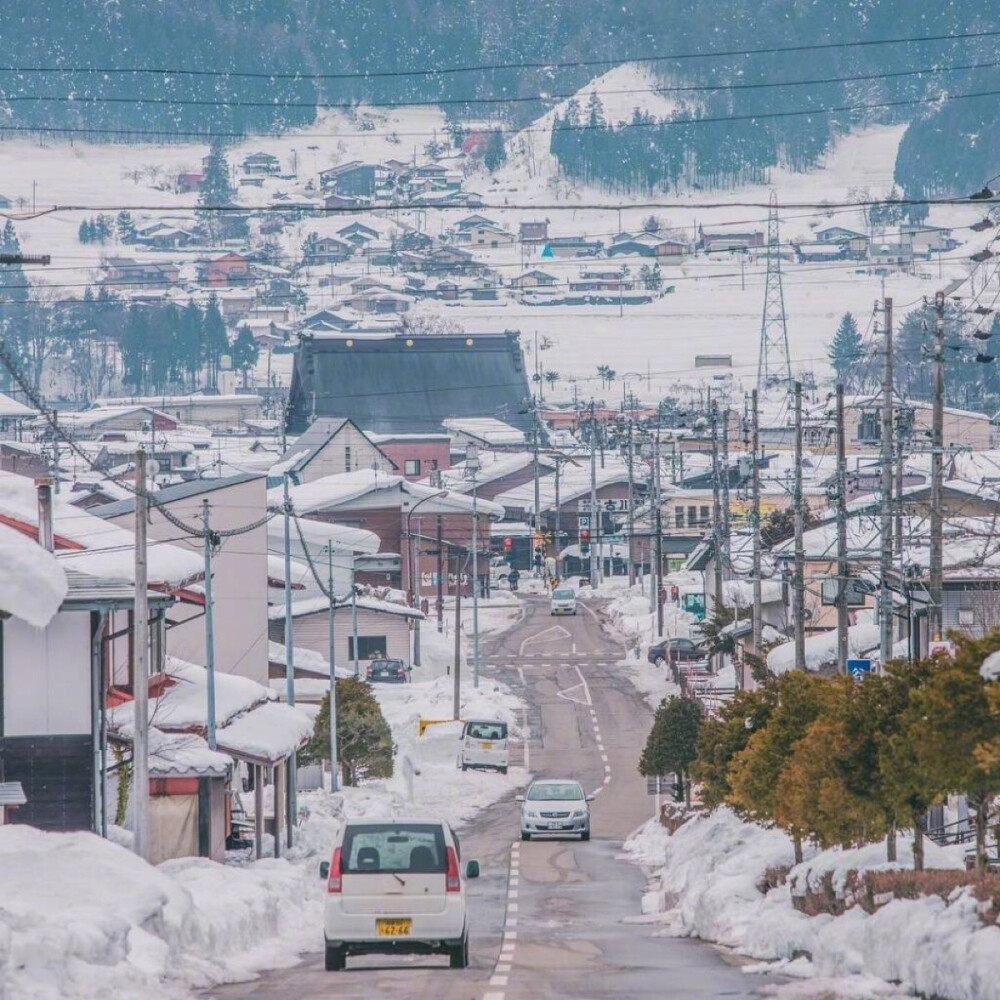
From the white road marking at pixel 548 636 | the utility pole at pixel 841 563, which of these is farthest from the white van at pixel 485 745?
the white road marking at pixel 548 636

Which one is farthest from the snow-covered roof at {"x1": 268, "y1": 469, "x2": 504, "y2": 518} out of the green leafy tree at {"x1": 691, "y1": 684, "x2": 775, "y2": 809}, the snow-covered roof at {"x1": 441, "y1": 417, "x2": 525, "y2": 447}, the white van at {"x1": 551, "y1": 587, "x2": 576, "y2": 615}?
the green leafy tree at {"x1": 691, "y1": 684, "x2": 775, "y2": 809}

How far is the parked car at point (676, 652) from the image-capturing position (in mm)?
68312

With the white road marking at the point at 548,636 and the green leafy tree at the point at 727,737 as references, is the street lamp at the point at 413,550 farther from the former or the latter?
the green leafy tree at the point at 727,737

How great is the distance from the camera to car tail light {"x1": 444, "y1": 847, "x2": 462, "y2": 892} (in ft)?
60.0

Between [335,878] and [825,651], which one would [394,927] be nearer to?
[335,878]

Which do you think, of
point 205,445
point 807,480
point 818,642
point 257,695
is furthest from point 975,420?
point 257,695

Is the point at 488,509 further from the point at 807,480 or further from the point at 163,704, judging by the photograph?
the point at 163,704

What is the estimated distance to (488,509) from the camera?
89812 mm

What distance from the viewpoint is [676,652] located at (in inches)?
2709

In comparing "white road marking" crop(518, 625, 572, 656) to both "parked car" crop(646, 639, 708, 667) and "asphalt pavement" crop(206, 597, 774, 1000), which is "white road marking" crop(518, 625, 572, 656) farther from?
"parked car" crop(646, 639, 708, 667)

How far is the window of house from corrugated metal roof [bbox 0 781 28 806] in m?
44.3

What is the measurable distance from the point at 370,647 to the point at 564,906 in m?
42.4

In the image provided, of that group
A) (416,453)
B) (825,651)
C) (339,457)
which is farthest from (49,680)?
(416,453)

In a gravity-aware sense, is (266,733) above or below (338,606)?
above
